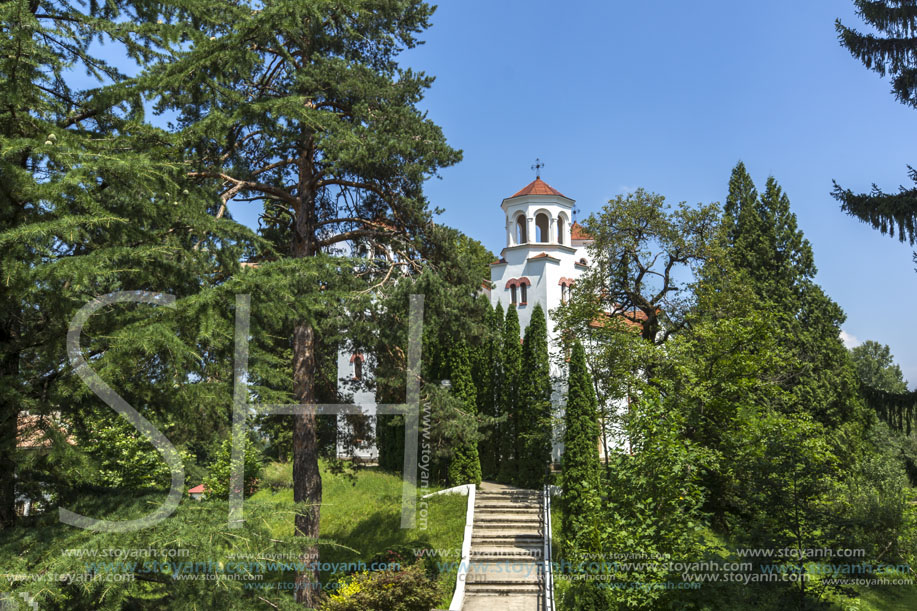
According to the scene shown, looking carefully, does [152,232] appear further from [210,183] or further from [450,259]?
[450,259]

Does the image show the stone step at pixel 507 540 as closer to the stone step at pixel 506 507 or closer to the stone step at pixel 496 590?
the stone step at pixel 506 507

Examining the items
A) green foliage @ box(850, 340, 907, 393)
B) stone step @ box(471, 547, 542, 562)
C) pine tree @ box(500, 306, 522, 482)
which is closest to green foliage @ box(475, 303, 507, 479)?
pine tree @ box(500, 306, 522, 482)

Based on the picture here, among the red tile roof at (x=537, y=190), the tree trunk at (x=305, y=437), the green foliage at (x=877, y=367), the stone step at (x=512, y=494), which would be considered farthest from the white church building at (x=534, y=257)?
the green foliage at (x=877, y=367)

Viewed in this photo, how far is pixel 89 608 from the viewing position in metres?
5.29

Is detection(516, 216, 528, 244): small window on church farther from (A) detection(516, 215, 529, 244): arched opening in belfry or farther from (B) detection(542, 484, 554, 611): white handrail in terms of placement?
(B) detection(542, 484, 554, 611): white handrail

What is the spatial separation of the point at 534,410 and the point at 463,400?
119 inches

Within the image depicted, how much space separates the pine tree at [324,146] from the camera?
9422mm

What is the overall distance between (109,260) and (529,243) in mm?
20633

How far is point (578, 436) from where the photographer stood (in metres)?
17.5

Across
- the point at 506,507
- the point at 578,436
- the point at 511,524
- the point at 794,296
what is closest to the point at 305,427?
the point at 511,524

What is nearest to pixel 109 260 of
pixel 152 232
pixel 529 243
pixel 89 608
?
pixel 152 232

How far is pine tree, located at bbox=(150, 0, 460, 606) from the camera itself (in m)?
9.42

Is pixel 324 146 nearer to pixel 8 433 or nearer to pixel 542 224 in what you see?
pixel 8 433

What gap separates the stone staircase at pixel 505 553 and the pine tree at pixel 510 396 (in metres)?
2.64
